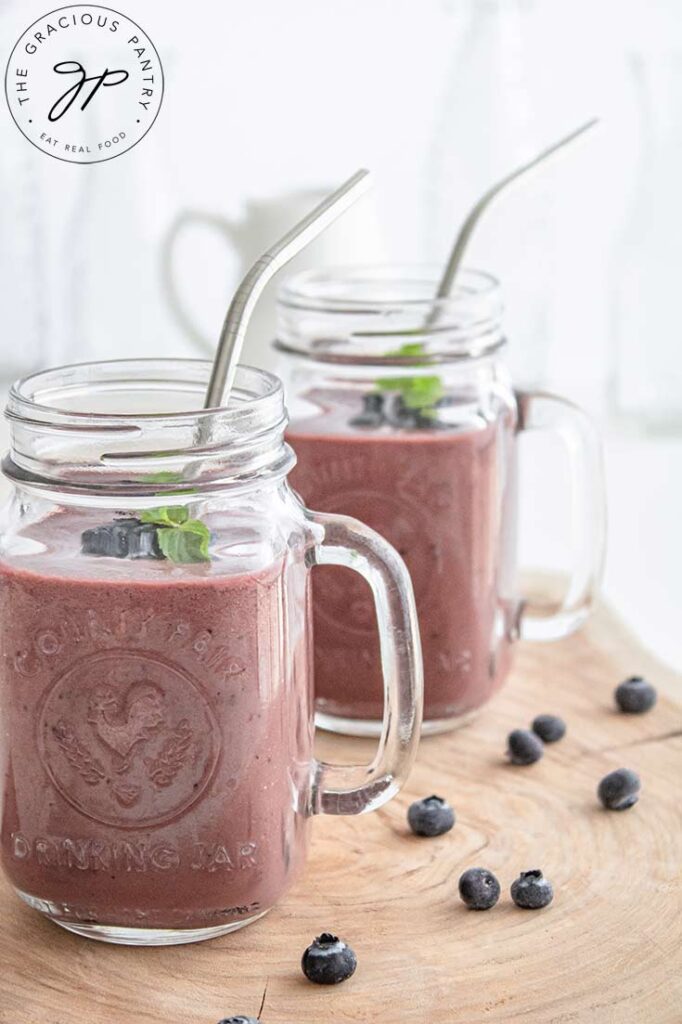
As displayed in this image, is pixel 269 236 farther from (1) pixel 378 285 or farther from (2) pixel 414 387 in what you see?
(2) pixel 414 387

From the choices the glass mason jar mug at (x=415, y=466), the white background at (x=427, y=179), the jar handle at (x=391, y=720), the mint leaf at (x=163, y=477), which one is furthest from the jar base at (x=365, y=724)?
the white background at (x=427, y=179)

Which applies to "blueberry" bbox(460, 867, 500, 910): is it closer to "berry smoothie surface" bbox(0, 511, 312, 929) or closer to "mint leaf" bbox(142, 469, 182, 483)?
"berry smoothie surface" bbox(0, 511, 312, 929)

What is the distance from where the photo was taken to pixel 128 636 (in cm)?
102

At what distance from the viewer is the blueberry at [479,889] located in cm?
116

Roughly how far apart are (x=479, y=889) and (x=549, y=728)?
13.4 inches

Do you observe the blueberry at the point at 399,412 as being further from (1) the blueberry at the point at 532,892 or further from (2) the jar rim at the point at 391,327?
(1) the blueberry at the point at 532,892

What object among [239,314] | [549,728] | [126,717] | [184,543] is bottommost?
[549,728]

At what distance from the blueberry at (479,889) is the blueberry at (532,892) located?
0.05ft

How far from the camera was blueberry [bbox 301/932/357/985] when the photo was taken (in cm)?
105

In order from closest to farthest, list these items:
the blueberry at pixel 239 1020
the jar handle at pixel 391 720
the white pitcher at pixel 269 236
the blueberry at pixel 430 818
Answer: the blueberry at pixel 239 1020 < the jar handle at pixel 391 720 < the blueberry at pixel 430 818 < the white pitcher at pixel 269 236

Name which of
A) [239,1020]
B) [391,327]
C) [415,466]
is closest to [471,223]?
[391,327]

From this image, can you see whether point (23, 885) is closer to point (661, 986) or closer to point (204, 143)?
→ point (661, 986)

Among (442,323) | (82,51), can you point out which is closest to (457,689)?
(442,323)

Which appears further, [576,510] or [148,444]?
[576,510]
